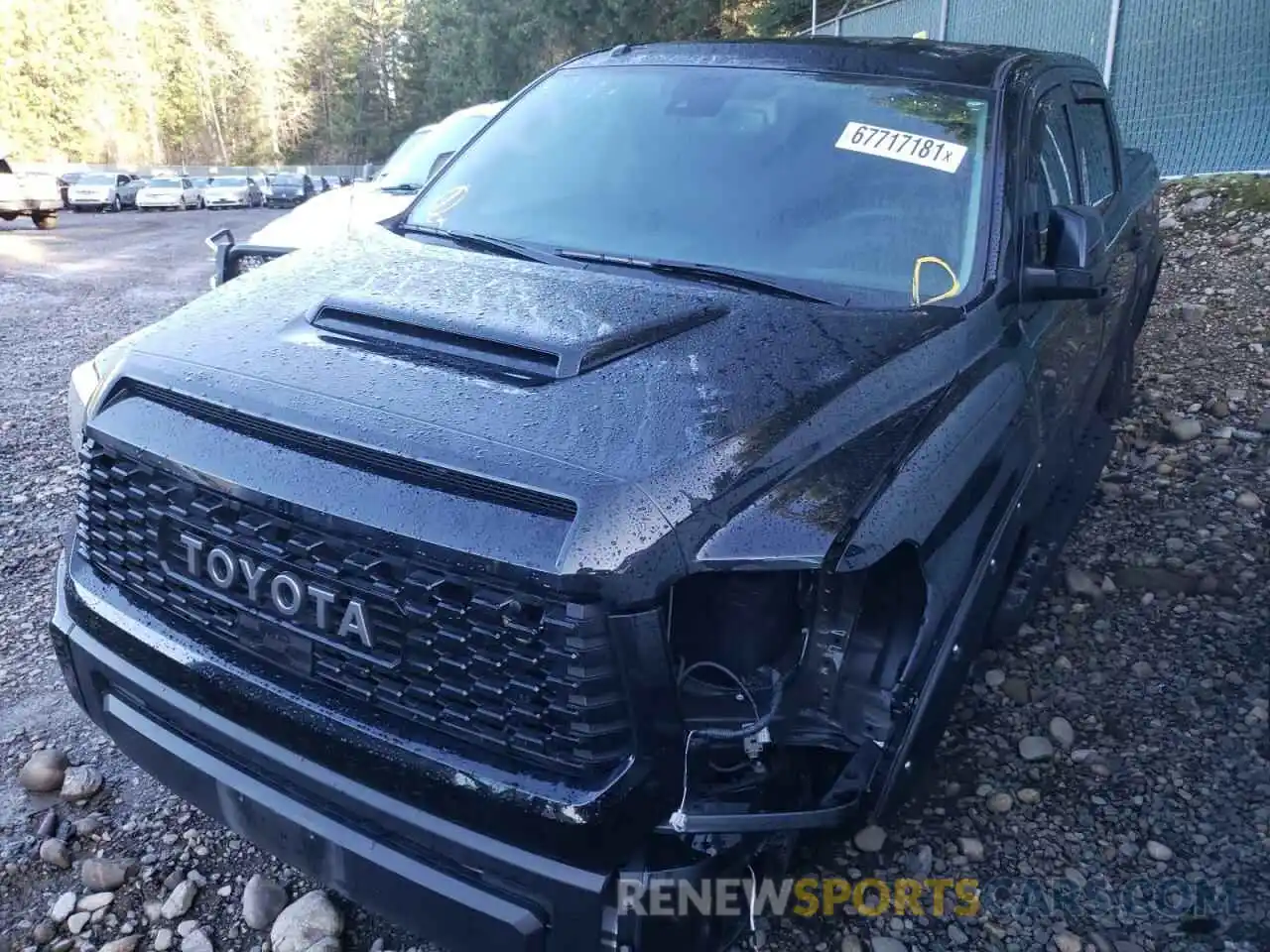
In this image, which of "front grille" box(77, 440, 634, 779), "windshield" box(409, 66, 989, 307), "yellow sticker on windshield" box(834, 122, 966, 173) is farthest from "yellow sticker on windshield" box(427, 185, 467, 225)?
"front grille" box(77, 440, 634, 779)

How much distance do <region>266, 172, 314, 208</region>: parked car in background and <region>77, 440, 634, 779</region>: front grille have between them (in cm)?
3983

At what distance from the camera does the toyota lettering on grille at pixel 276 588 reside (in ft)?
6.04

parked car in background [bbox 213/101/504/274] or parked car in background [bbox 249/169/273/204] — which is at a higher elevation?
parked car in background [bbox 213/101/504/274]

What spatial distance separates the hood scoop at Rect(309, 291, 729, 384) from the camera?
82.7 inches

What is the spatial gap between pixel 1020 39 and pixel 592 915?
1283cm

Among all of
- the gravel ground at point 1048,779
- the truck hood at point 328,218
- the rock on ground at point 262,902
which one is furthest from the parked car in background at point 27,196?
the rock on ground at point 262,902

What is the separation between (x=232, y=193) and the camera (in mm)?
38000

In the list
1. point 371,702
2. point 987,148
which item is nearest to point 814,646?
point 371,702

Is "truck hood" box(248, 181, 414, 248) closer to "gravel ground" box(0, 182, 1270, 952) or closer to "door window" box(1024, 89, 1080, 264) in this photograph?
"gravel ground" box(0, 182, 1270, 952)

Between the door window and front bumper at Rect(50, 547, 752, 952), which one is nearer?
front bumper at Rect(50, 547, 752, 952)

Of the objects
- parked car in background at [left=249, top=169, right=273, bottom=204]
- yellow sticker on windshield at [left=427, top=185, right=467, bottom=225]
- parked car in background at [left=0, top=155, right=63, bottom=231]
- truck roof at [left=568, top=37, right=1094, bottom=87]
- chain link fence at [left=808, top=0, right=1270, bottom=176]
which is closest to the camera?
truck roof at [left=568, top=37, right=1094, bottom=87]

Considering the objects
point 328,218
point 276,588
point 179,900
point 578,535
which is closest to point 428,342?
point 276,588

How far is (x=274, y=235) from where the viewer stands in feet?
22.3

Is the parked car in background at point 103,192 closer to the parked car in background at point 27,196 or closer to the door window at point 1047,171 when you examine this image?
the parked car in background at point 27,196
